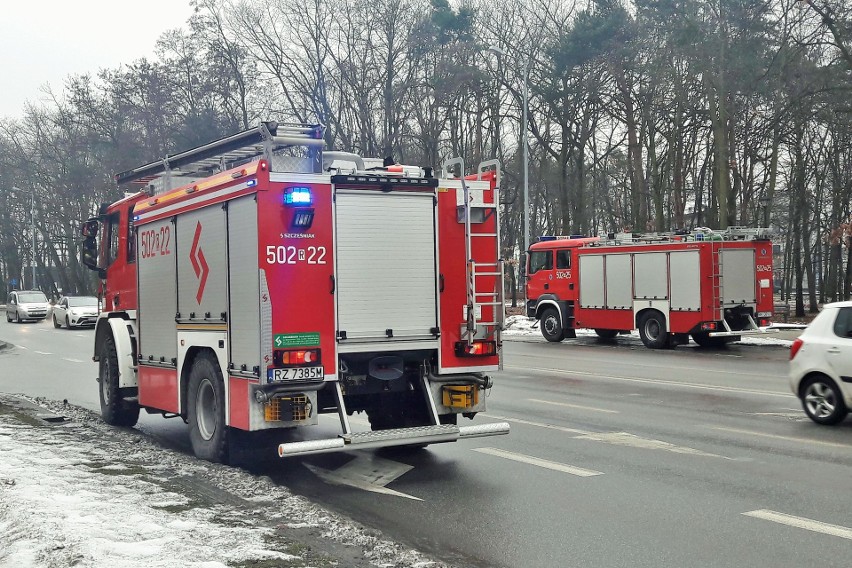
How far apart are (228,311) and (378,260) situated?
1.42 meters

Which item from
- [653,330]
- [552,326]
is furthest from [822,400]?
[552,326]

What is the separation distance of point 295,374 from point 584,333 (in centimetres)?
2373

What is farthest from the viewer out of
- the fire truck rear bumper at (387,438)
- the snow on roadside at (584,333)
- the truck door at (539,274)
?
the truck door at (539,274)

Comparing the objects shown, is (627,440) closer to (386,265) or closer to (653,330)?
(386,265)

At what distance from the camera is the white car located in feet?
34.8

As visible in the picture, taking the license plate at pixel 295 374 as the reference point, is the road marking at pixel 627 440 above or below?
below

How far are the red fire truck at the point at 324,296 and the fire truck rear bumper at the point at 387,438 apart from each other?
1 centimetres

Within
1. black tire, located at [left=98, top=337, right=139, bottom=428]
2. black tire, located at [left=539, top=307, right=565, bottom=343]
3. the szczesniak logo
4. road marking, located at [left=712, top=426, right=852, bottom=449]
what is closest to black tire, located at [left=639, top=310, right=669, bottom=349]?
black tire, located at [left=539, top=307, right=565, bottom=343]

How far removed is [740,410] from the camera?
40.5 feet

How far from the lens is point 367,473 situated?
868 cm

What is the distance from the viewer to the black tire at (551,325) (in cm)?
2758

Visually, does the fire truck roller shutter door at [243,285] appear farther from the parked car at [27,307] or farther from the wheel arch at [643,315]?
the parked car at [27,307]

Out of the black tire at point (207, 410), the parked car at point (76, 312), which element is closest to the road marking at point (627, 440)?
the black tire at point (207, 410)

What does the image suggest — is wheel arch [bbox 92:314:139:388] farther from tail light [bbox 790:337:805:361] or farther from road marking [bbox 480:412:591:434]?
tail light [bbox 790:337:805:361]
